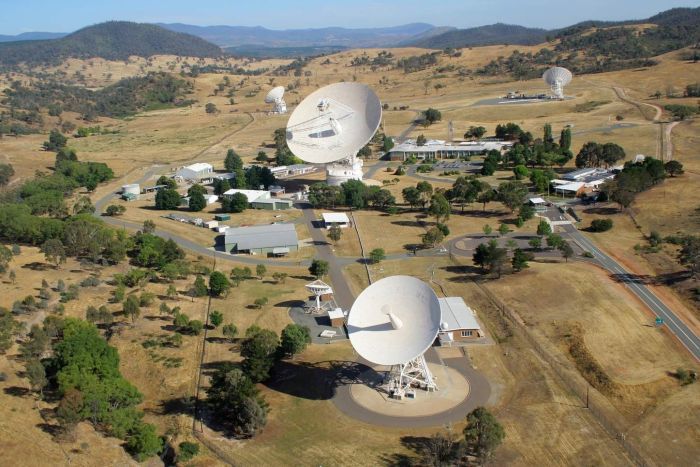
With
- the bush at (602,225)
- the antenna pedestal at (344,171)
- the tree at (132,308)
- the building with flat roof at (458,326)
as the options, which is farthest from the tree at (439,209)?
the tree at (132,308)

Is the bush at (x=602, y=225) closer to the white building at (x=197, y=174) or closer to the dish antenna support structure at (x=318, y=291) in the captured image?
the dish antenna support structure at (x=318, y=291)

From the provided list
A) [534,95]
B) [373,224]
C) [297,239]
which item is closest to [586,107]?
[534,95]

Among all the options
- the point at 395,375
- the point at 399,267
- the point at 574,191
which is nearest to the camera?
the point at 395,375

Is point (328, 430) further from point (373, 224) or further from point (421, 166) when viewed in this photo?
point (421, 166)

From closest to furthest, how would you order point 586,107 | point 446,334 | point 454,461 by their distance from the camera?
point 454,461 < point 446,334 < point 586,107

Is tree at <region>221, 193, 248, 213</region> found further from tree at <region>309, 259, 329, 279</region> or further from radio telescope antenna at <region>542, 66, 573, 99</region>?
radio telescope antenna at <region>542, 66, 573, 99</region>

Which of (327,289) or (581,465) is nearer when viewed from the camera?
(581,465)
